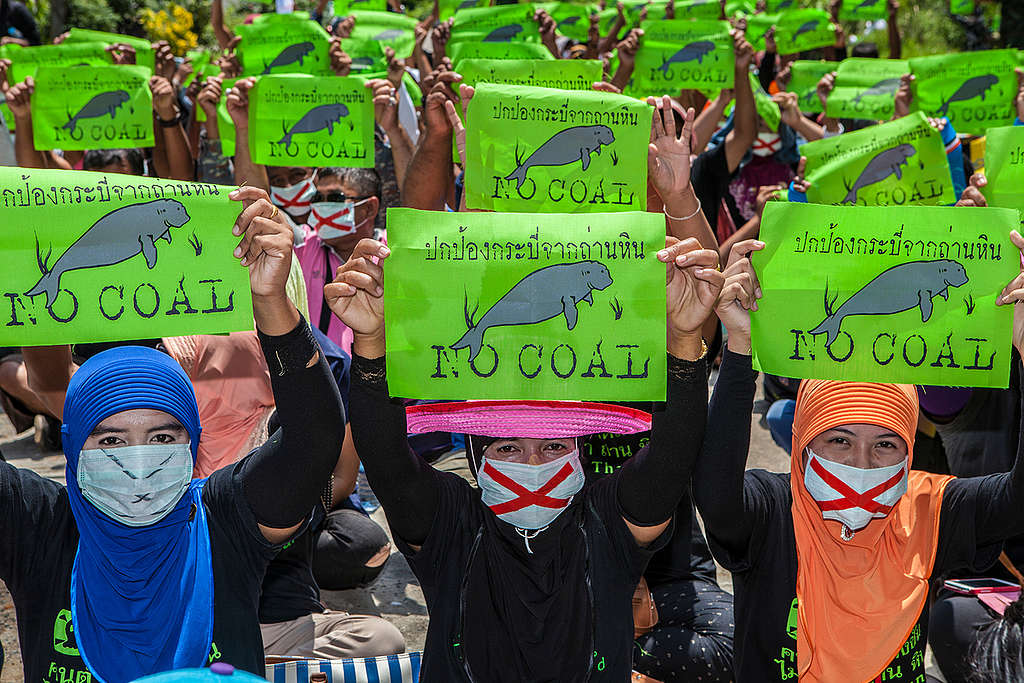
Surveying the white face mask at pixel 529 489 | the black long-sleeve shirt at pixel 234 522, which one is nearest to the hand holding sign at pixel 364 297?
the black long-sleeve shirt at pixel 234 522

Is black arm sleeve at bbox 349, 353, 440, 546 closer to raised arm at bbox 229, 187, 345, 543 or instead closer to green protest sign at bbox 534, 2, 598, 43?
raised arm at bbox 229, 187, 345, 543

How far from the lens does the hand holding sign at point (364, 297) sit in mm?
2438

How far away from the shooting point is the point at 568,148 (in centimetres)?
311

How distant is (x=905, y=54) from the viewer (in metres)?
17.1

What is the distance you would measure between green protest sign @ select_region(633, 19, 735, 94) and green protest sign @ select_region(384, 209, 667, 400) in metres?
3.66

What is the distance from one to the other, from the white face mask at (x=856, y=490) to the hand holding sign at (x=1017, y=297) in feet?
1.47

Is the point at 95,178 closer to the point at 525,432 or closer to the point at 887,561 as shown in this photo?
the point at 525,432

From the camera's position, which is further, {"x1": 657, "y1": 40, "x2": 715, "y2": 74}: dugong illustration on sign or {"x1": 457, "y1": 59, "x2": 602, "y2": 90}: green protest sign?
{"x1": 657, "y1": 40, "x2": 715, "y2": 74}: dugong illustration on sign

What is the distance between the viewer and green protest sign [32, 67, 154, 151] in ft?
16.9

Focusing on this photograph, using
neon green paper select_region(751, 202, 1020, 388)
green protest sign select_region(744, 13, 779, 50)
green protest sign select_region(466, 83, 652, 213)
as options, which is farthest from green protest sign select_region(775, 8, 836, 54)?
neon green paper select_region(751, 202, 1020, 388)

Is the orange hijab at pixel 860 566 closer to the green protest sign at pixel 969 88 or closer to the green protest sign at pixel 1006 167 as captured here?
the green protest sign at pixel 1006 167

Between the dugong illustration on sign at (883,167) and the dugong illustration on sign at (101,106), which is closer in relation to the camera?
the dugong illustration on sign at (883,167)

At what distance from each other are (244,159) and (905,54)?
14761mm

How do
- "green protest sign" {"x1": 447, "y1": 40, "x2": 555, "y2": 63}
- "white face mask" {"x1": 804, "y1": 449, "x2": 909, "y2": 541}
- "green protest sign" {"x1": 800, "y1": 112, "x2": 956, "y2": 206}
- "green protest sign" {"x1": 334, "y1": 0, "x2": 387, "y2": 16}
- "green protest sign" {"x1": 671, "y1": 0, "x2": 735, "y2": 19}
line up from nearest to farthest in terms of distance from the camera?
"white face mask" {"x1": 804, "y1": 449, "x2": 909, "y2": 541}, "green protest sign" {"x1": 800, "y1": 112, "x2": 956, "y2": 206}, "green protest sign" {"x1": 447, "y1": 40, "x2": 555, "y2": 63}, "green protest sign" {"x1": 671, "y1": 0, "x2": 735, "y2": 19}, "green protest sign" {"x1": 334, "y1": 0, "x2": 387, "y2": 16}
